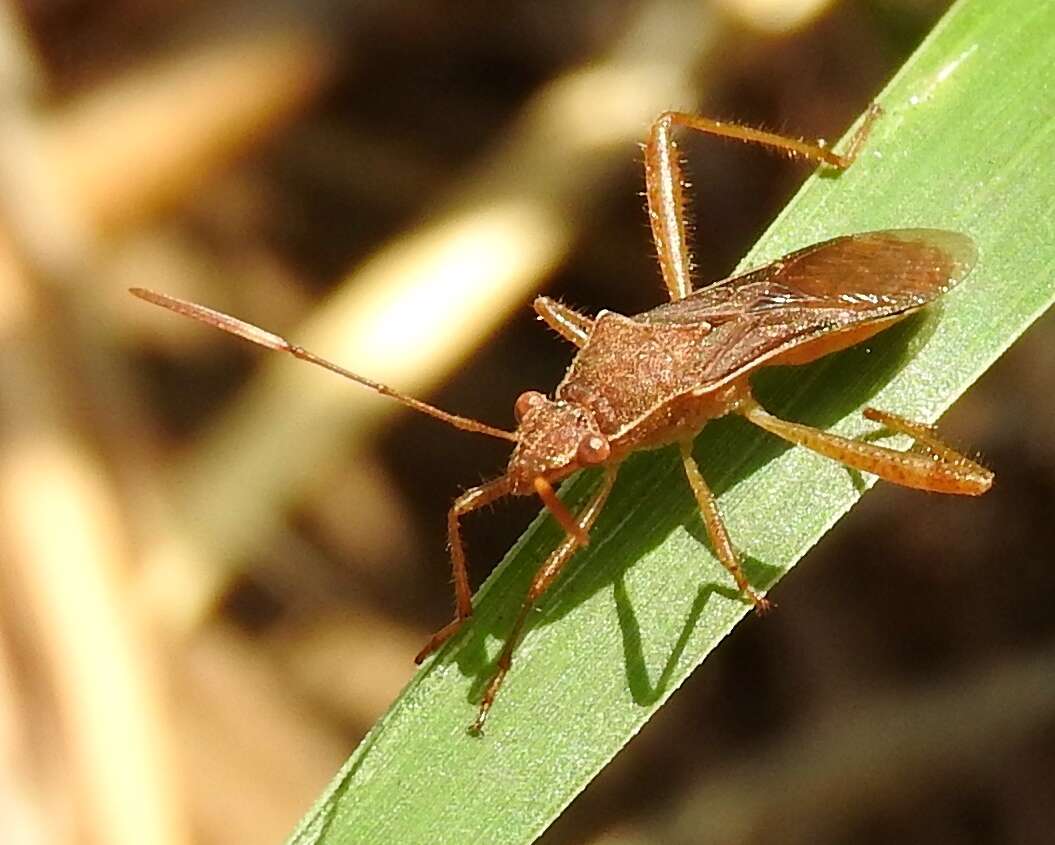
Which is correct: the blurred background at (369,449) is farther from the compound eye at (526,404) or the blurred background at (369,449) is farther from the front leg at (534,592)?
the front leg at (534,592)

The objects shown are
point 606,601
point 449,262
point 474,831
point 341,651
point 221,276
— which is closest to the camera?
point 474,831

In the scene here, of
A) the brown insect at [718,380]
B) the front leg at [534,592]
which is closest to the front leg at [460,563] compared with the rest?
the brown insect at [718,380]

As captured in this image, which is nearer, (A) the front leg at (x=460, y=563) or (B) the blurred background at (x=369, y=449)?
(A) the front leg at (x=460, y=563)

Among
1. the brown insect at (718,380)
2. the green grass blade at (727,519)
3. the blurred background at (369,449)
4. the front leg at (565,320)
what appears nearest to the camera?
the green grass blade at (727,519)

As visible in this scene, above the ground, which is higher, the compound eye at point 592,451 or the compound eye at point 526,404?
the compound eye at point 592,451

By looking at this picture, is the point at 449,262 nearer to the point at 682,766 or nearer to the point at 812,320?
the point at 812,320

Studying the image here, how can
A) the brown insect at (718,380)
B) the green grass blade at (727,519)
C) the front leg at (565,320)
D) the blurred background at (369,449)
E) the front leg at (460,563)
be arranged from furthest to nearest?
1. the blurred background at (369,449)
2. the front leg at (565,320)
3. the front leg at (460,563)
4. the brown insect at (718,380)
5. the green grass blade at (727,519)

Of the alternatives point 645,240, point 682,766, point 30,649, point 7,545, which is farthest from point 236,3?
point 682,766
